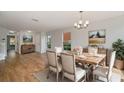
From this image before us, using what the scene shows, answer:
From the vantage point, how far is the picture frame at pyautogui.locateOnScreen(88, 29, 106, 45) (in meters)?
4.90

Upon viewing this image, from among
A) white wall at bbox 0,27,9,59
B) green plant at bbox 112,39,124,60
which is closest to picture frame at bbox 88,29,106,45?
green plant at bbox 112,39,124,60

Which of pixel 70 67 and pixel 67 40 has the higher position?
pixel 67 40

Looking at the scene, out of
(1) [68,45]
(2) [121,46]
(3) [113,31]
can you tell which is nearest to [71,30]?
(1) [68,45]

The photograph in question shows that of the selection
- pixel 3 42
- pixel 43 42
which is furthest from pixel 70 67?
pixel 43 42

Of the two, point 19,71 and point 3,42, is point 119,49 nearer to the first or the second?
point 19,71

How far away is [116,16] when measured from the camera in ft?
14.2

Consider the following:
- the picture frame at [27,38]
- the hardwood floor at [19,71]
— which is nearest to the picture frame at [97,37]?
the hardwood floor at [19,71]

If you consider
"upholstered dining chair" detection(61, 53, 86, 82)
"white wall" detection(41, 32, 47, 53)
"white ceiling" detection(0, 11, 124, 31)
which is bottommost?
"upholstered dining chair" detection(61, 53, 86, 82)

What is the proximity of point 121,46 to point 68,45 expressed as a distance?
143 inches

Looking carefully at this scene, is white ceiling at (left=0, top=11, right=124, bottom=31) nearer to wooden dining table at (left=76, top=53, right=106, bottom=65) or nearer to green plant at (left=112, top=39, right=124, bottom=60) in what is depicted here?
green plant at (left=112, top=39, right=124, bottom=60)

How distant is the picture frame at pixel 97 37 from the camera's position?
490 centimetres

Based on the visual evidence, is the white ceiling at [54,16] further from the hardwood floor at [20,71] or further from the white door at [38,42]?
the white door at [38,42]

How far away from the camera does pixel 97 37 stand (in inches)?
201
